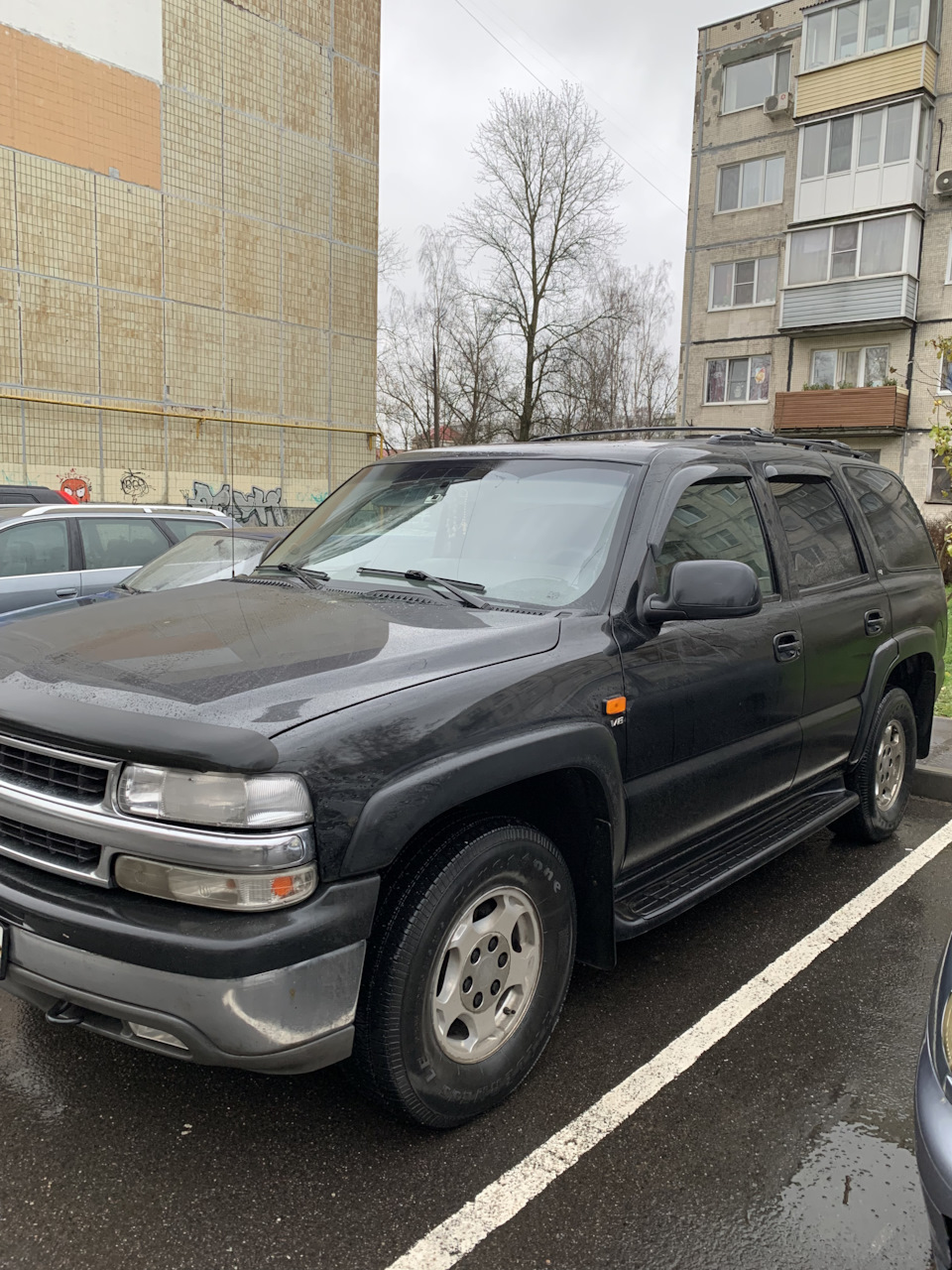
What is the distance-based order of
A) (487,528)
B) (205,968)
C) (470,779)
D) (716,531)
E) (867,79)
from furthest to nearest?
(867,79), (716,531), (487,528), (470,779), (205,968)

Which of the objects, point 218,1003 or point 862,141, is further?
point 862,141

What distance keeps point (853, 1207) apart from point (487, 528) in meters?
2.30

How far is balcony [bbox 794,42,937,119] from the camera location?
89.4 ft

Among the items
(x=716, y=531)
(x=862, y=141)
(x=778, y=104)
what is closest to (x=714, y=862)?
(x=716, y=531)

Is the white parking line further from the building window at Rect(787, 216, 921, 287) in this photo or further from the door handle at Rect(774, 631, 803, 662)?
the building window at Rect(787, 216, 921, 287)

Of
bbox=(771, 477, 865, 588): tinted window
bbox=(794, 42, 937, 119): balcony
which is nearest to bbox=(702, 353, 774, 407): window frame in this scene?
bbox=(794, 42, 937, 119): balcony

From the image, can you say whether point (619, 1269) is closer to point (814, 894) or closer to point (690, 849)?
point (690, 849)

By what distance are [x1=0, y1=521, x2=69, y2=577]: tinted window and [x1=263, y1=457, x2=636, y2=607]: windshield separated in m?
5.39

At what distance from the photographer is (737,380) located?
1244 inches

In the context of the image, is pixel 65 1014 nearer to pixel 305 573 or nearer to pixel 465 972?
pixel 465 972

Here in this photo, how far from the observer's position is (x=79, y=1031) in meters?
3.21

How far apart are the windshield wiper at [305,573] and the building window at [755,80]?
33004 mm

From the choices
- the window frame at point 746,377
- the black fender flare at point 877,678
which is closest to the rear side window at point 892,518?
the black fender flare at point 877,678

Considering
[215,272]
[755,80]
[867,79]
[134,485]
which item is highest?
[755,80]
